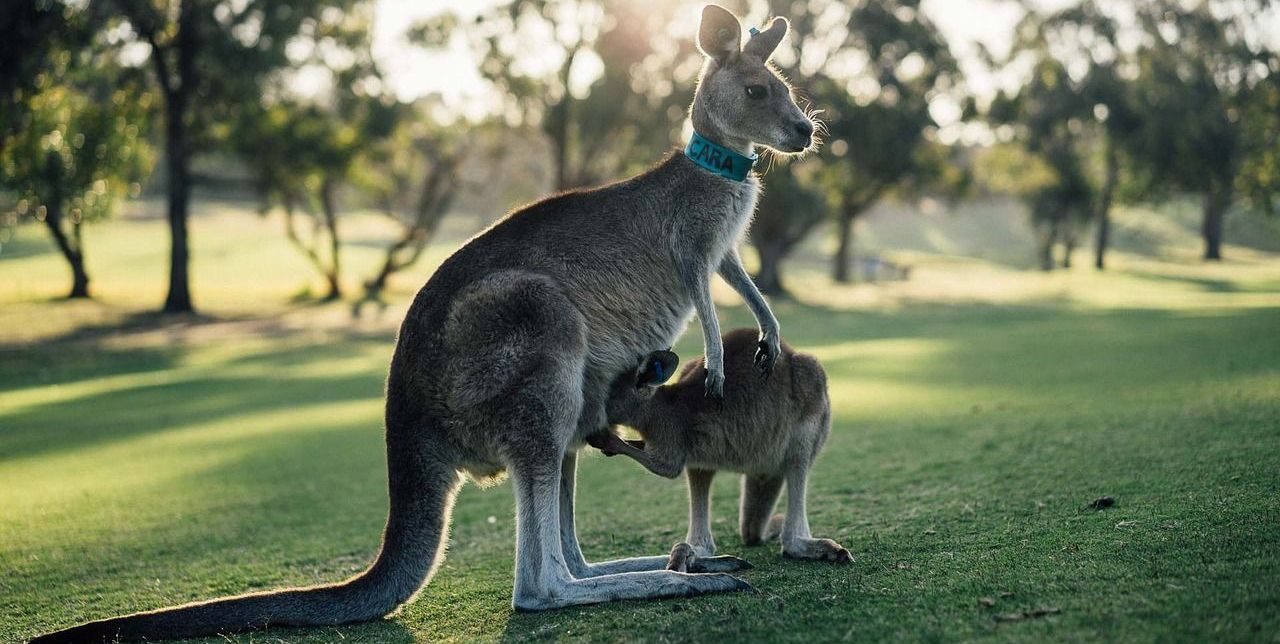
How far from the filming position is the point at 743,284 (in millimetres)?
4820

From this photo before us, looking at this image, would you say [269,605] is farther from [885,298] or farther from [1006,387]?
[885,298]

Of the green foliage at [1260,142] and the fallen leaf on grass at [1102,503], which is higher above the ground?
the green foliage at [1260,142]

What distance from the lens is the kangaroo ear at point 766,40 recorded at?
4.80 m

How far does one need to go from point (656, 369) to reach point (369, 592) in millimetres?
1434

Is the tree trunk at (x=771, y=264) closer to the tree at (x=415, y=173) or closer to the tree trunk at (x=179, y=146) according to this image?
the tree at (x=415, y=173)

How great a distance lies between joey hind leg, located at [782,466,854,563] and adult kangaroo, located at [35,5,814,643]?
33cm

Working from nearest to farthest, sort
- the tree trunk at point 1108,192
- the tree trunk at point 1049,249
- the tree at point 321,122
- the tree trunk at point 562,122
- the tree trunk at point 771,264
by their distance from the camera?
the tree at point 321,122 < the tree trunk at point 562,122 < the tree trunk at point 771,264 < the tree trunk at point 1108,192 < the tree trunk at point 1049,249

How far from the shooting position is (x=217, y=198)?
71625 millimetres

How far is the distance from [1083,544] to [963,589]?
2.44 feet

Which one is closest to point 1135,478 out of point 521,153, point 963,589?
point 963,589

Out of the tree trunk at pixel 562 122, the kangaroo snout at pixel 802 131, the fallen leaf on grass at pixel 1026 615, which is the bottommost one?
the fallen leaf on grass at pixel 1026 615

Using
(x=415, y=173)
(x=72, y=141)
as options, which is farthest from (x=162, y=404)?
(x=415, y=173)

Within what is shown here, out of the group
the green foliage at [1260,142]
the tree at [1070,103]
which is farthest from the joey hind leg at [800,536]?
the tree at [1070,103]

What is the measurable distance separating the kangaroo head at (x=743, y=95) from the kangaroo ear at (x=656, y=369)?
1050mm
